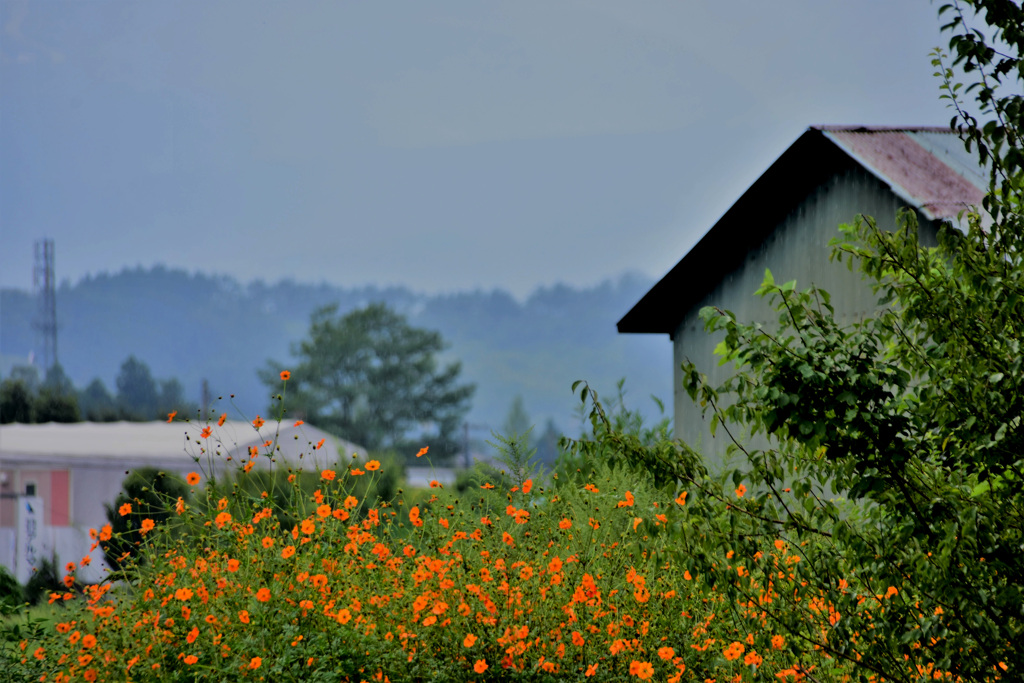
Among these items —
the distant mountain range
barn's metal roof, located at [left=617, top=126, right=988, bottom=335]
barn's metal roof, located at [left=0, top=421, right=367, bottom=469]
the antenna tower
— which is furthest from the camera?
the distant mountain range

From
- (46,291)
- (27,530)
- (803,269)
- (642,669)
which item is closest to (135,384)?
(46,291)

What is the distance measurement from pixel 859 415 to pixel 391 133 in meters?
137

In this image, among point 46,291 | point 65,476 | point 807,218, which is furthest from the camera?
point 46,291

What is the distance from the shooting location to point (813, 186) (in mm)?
7992

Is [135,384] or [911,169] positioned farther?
[135,384]

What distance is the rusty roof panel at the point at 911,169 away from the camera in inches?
258

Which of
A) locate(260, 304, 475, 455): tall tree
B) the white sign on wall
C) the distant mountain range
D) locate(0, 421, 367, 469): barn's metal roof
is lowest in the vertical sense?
the white sign on wall

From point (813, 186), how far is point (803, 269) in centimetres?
75

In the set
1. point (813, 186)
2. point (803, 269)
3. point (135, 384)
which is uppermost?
point (135, 384)

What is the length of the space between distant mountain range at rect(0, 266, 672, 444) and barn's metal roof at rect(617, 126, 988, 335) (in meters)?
109

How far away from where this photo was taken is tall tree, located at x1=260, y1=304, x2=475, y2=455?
6034 cm

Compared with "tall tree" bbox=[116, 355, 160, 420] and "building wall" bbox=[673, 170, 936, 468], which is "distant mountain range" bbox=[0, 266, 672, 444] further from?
"building wall" bbox=[673, 170, 936, 468]

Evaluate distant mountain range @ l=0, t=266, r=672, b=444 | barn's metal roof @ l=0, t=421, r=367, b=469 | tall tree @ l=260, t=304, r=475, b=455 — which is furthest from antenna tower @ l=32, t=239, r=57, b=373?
distant mountain range @ l=0, t=266, r=672, b=444

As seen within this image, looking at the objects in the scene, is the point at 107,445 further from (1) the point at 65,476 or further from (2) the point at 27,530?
(2) the point at 27,530
